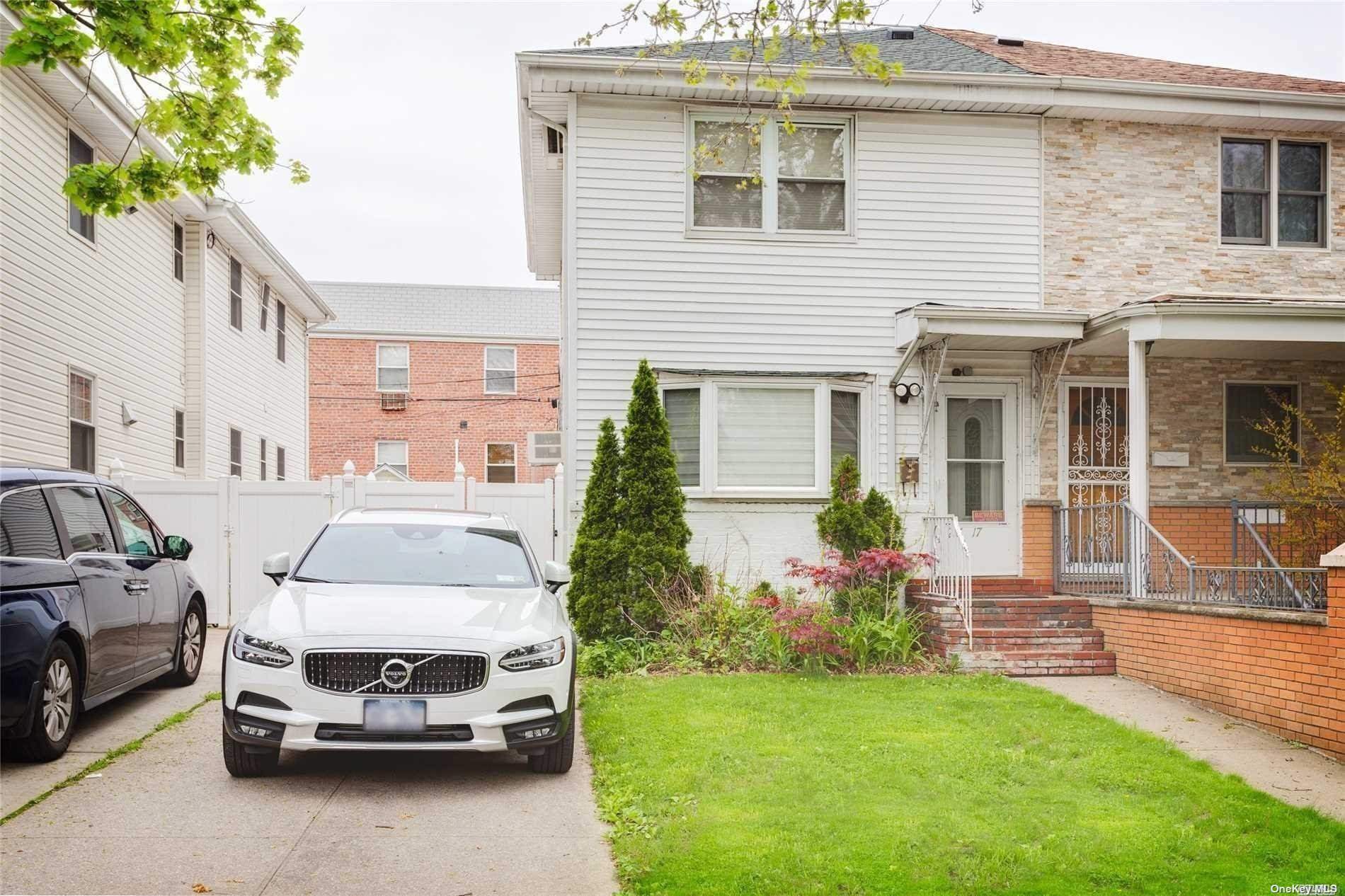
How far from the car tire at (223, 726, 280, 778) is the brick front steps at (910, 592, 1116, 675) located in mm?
6499

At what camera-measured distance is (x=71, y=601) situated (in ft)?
22.6

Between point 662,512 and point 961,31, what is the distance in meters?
9.73

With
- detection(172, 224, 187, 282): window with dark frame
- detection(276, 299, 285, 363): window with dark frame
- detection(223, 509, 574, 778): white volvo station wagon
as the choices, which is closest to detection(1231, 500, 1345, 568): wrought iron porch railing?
detection(223, 509, 574, 778): white volvo station wagon

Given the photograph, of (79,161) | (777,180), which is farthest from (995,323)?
(79,161)

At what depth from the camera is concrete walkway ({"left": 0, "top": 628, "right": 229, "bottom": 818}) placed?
20.6 ft

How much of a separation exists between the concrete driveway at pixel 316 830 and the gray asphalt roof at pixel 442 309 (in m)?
27.7

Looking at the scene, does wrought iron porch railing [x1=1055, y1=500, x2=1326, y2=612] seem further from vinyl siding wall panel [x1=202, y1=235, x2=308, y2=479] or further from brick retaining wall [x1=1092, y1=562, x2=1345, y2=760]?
vinyl siding wall panel [x1=202, y1=235, x2=308, y2=479]

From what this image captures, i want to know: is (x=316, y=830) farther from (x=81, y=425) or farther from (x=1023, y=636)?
(x=81, y=425)

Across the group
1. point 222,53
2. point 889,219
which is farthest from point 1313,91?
point 222,53

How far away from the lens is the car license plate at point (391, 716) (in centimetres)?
612

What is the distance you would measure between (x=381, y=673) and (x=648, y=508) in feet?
18.0

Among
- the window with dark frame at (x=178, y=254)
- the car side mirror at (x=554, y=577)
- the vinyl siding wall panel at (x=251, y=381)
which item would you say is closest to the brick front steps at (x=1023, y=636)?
the car side mirror at (x=554, y=577)

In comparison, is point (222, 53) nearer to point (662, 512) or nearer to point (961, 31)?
point (662, 512)

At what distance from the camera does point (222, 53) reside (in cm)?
921
